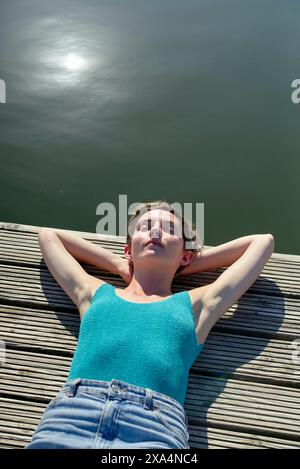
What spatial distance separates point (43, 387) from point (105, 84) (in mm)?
3658

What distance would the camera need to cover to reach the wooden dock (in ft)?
7.47

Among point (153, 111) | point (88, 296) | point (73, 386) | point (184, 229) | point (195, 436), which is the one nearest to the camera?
point (73, 386)

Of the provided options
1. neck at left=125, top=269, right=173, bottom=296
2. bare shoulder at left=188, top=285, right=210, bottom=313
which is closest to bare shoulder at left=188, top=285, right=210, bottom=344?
bare shoulder at left=188, top=285, right=210, bottom=313

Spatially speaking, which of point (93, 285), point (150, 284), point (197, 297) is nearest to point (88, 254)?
point (93, 285)

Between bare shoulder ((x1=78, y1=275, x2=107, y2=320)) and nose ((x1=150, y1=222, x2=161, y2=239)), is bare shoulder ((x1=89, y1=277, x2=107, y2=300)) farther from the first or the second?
nose ((x1=150, y1=222, x2=161, y2=239))

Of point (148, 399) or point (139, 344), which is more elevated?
point (139, 344)

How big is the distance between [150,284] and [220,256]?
42 cm

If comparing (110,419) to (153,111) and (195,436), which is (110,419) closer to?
(195,436)

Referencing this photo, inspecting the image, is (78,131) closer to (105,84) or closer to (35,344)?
(105,84)

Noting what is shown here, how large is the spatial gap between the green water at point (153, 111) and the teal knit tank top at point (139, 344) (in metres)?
1.88

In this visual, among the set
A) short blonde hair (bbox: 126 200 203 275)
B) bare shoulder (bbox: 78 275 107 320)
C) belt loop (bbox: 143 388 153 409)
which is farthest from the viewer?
short blonde hair (bbox: 126 200 203 275)

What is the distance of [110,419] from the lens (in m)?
1.93

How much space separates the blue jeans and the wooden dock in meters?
0.29

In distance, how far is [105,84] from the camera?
5.39 meters
